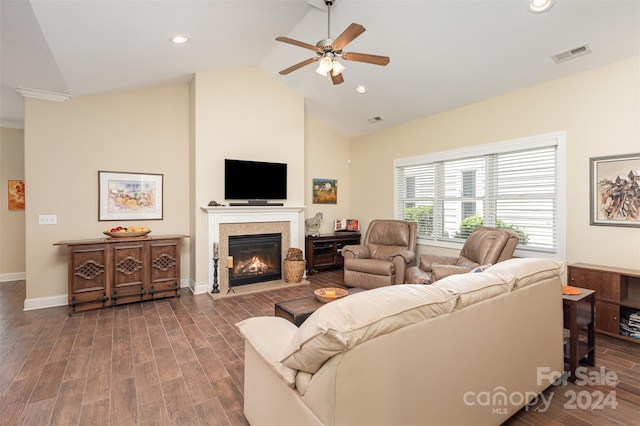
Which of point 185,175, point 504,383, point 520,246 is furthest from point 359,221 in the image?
point 504,383

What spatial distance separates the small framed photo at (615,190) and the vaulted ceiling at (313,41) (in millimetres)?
1092

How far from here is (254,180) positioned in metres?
5.15

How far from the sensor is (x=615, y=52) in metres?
3.17

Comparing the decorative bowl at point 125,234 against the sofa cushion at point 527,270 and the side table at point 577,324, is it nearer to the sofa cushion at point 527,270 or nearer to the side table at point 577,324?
the sofa cushion at point 527,270

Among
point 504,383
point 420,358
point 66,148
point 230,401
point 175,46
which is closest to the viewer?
point 420,358

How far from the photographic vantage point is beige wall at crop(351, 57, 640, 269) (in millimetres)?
3238

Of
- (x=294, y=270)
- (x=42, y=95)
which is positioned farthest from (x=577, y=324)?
(x=42, y=95)

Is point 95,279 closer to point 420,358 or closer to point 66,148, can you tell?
point 66,148

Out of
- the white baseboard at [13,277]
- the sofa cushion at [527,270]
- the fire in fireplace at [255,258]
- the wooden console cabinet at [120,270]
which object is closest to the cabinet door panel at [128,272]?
the wooden console cabinet at [120,270]

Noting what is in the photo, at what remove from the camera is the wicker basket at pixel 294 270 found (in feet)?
17.1

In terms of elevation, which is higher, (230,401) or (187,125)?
(187,125)

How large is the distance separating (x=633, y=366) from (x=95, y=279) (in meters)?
5.74

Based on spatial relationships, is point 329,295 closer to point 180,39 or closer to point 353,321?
point 353,321

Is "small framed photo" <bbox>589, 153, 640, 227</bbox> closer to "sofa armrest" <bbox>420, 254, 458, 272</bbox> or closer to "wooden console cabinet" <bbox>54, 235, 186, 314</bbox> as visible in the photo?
"sofa armrest" <bbox>420, 254, 458, 272</bbox>
